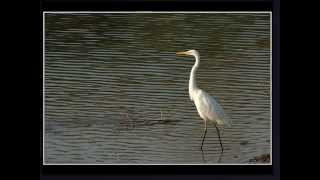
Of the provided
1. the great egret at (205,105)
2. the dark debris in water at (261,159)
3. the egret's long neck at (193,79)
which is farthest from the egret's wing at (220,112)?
the dark debris in water at (261,159)

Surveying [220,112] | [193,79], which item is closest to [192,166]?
[220,112]

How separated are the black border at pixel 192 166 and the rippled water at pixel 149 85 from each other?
68 millimetres

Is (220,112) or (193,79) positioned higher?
(193,79)

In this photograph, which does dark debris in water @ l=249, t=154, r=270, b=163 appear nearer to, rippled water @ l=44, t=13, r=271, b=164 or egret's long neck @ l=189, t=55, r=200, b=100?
rippled water @ l=44, t=13, r=271, b=164

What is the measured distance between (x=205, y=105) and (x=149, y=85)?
591mm

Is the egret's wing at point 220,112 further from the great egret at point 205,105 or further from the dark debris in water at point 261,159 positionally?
the dark debris in water at point 261,159

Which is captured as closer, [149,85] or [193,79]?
[193,79]

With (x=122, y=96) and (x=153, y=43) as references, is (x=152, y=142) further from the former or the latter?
(x=153, y=43)

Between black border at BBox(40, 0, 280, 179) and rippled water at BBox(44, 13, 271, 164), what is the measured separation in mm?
68

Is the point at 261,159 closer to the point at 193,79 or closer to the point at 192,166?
the point at 192,166

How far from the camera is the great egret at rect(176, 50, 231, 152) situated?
189 inches

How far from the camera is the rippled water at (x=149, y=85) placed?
4.86 metres

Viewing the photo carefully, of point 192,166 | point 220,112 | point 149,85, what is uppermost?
point 149,85

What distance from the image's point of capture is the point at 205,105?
189 inches
